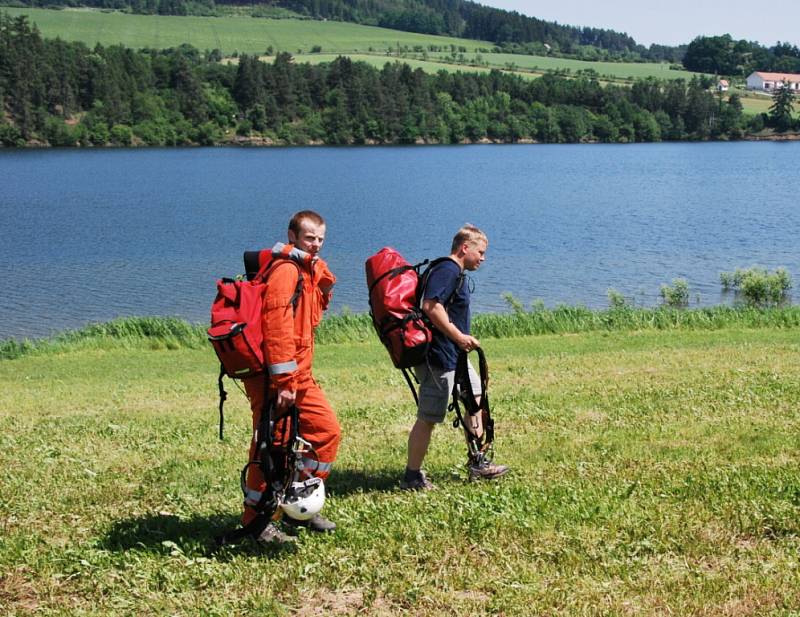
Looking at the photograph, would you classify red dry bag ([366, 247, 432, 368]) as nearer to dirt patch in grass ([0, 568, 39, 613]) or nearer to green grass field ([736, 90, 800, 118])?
dirt patch in grass ([0, 568, 39, 613])

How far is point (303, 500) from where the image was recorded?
5.99 metres

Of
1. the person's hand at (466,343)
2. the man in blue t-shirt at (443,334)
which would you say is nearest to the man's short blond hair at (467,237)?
the man in blue t-shirt at (443,334)

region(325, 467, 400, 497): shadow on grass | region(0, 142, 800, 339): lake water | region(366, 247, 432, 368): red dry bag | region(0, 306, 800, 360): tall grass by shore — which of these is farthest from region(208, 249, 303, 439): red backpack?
region(0, 142, 800, 339): lake water

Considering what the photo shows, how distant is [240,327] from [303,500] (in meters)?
1.16

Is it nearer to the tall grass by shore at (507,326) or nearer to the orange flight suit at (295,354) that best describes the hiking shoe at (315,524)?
the orange flight suit at (295,354)

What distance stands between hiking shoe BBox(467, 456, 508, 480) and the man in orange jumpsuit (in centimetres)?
156

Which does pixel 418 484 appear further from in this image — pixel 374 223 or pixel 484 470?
pixel 374 223

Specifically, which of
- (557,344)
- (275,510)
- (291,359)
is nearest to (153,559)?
(275,510)

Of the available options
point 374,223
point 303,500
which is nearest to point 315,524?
point 303,500

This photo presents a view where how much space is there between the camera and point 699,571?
5418 mm

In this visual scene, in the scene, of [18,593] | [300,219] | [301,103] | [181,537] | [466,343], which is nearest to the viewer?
[18,593]

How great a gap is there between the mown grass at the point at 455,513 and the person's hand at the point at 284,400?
0.95 metres

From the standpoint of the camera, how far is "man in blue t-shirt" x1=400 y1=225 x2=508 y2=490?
7.00 meters

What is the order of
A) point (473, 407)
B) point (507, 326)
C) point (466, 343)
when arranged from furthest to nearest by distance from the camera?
1. point (507, 326)
2. point (473, 407)
3. point (466, 343)
